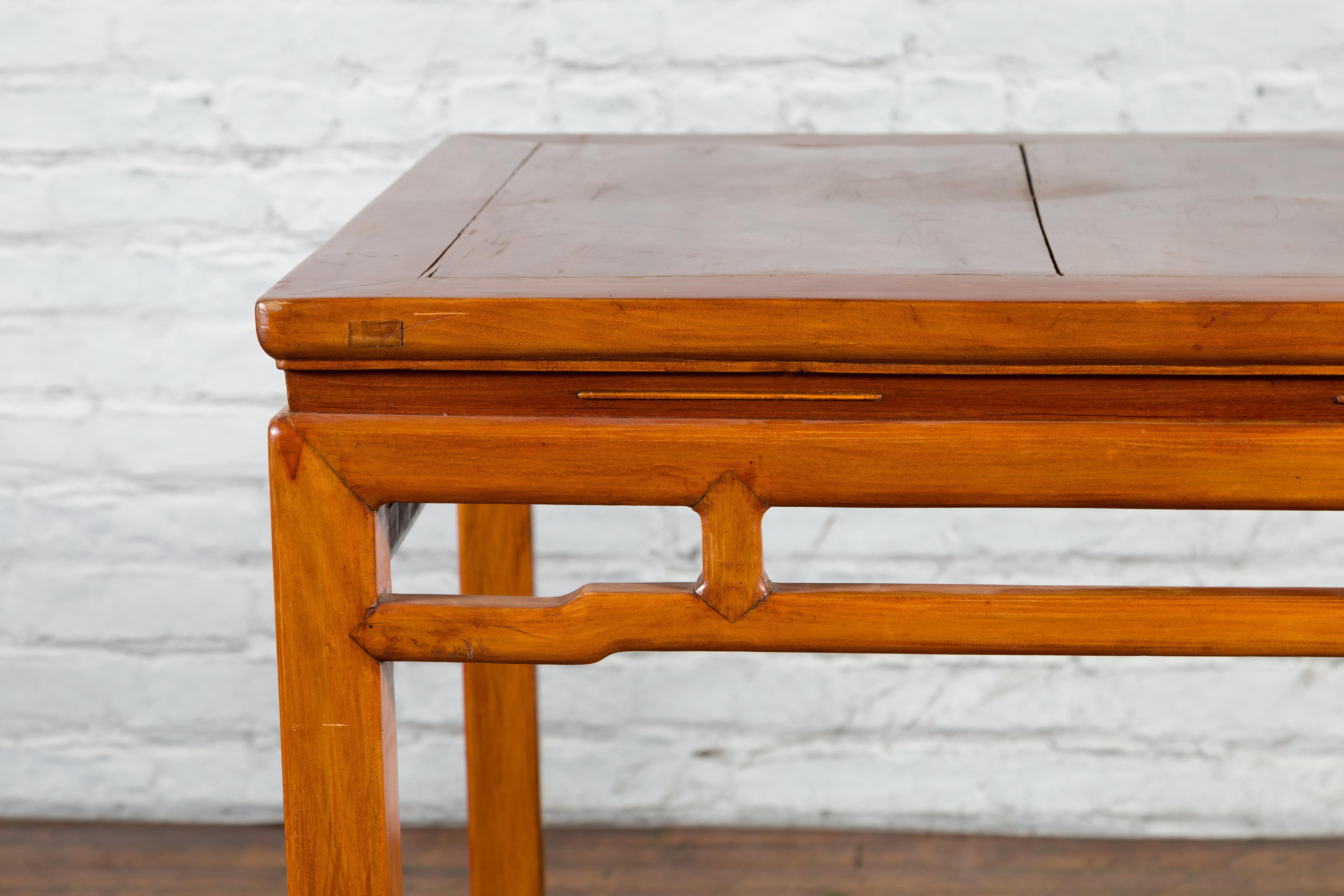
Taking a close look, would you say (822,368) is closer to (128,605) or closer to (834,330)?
(834,330)

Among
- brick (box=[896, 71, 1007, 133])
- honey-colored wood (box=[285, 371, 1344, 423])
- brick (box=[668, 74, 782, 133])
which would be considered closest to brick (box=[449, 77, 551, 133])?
brick (box=[668, 74, 782, 133])

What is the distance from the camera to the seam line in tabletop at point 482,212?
0.56m

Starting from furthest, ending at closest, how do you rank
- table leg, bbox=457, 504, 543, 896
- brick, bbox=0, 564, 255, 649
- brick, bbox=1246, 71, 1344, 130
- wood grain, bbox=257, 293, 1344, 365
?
brick, bbox=0, 564, 255, 649 → brick, bbox=1246, 71, 1344, 130 → table leg, bbox=457, 504, 543, 896 → wood grain, bbox=257, 293, 1344, 365

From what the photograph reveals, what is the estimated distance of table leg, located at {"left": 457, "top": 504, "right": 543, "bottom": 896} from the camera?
0.93 metres

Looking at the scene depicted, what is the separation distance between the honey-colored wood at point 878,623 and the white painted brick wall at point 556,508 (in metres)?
0.73

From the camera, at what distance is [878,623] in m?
Answer: 0.55

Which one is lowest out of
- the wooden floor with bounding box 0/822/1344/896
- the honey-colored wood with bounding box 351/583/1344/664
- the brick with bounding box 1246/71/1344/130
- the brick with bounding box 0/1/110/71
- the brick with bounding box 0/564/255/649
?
the wooden floor with bounding box 0/822/1344/896

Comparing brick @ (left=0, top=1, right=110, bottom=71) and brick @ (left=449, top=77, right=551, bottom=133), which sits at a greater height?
brick @ (left=0, top=1, right=110, bottom=71)

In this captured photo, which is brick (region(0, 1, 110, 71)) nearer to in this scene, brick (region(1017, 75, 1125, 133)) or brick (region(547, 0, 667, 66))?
brick (region(547, 0, 667, 66))

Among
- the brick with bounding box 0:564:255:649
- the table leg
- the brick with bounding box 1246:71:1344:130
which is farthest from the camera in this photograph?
the brick with bounding box 0:564:255:649

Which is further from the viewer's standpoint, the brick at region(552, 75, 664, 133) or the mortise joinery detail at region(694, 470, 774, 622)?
the brick at region(552, 75, 664, 133)

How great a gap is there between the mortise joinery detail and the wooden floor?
813 millimetres

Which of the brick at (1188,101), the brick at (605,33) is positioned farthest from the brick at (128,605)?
the brick at (1188,101)

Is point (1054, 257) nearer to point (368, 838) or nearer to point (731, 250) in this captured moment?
point (731, 250)
